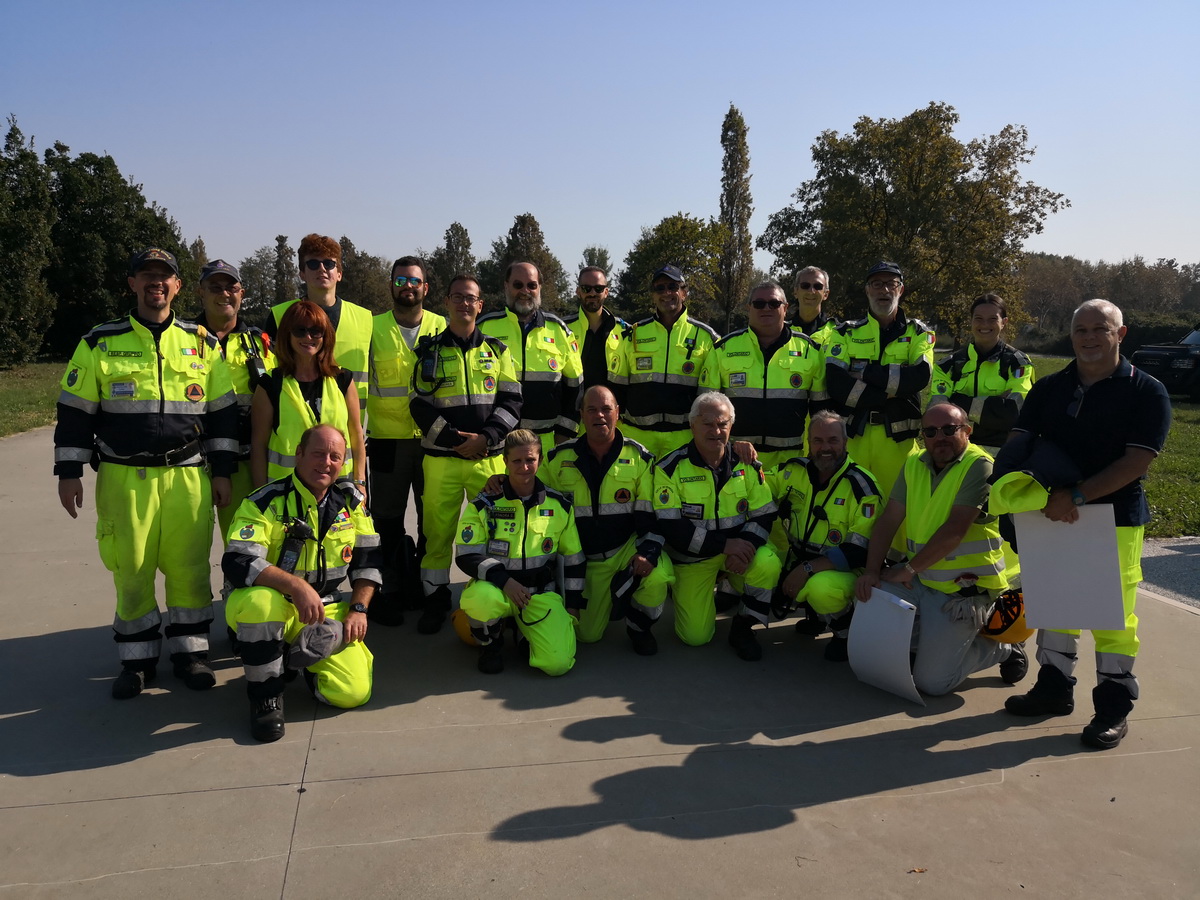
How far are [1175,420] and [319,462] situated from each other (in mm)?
17949

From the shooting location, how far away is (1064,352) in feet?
142

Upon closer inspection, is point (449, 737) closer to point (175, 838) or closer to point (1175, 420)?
point (175, 838)

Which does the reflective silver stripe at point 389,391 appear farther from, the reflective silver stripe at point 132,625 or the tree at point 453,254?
the tree at point 453,254

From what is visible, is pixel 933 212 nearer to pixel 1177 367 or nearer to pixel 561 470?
pixel 1177 367

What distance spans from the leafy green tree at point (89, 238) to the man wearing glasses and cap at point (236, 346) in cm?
2672

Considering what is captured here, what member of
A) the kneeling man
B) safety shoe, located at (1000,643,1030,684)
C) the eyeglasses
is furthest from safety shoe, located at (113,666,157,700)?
safety shoe, located at (1000,643,1030,684)

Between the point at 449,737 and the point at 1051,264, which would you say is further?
the point at 1051,264

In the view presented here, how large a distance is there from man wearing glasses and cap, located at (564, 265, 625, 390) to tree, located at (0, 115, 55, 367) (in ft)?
75.2

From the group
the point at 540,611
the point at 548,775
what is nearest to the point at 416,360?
the point at 540,611

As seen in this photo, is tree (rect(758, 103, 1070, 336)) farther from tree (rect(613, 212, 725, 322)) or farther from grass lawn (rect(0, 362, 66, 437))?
grass lawn (rect(0, 362, 66, 437))

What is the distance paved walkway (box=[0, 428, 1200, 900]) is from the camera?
2801mm

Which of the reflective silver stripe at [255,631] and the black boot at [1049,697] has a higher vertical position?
the reflective silver stripe at [255,631]

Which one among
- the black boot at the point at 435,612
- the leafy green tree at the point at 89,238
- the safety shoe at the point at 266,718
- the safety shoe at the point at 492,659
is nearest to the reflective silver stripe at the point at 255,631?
the safety shoe at the point at 266,718

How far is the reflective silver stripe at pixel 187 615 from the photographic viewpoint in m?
4.27
